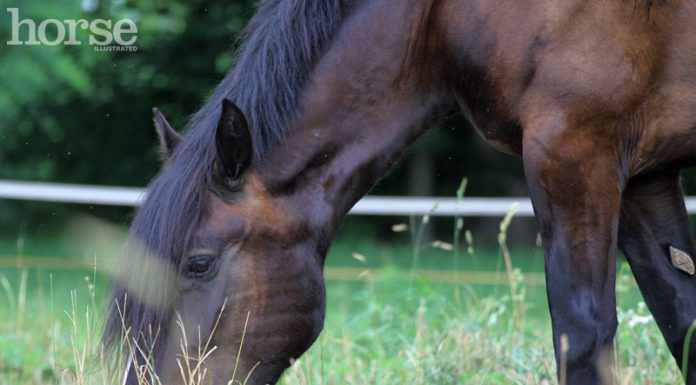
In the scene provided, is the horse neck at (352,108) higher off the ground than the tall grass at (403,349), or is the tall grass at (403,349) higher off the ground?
the horse neck at (352,108)

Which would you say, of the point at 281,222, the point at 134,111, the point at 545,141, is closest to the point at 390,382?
the point at 281,222

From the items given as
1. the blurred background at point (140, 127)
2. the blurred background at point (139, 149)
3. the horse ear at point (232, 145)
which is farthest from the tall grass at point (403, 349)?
the blurred background at point (140, 127)

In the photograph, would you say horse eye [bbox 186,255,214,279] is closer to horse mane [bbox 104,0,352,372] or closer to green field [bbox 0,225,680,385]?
horse mane [bbox 104,0,352,372]

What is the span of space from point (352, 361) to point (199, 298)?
4.91 feet

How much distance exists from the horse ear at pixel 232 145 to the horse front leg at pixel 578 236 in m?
0.85

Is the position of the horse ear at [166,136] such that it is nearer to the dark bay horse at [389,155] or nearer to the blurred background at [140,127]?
the dark bay horse at [389,155]

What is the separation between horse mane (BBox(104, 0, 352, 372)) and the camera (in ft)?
10.8

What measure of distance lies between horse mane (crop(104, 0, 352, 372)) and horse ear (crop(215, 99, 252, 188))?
5 centimetres

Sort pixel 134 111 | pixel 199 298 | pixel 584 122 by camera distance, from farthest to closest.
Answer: pixel 134 111 < pixel 199 298 < pixel 584 122

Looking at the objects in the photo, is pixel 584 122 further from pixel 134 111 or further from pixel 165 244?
pixel 134 111

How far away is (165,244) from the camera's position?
3268mm

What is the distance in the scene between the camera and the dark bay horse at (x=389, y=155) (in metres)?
3.12

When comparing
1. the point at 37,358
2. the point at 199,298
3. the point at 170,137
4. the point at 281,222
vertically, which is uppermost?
the point at 170,137

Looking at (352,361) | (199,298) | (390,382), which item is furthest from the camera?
(352,361)
